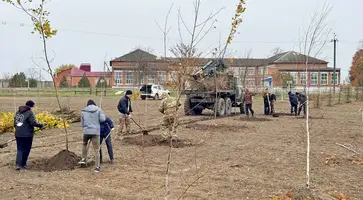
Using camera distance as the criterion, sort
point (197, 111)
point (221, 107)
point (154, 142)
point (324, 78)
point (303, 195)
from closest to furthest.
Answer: point (303, 195), point (154, 142), point (221, 107), point (197, 111), point (324, 78)

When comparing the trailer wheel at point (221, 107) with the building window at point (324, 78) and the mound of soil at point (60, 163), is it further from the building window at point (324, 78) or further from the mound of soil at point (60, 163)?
the building window at point (324, 78)

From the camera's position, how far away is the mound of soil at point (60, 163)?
355 inches

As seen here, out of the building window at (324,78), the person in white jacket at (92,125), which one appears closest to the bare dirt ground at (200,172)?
the person in white jacket at (92,125)

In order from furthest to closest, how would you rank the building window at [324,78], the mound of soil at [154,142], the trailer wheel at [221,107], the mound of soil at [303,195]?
the building window at [324,78], the trailer wheel at [221,107], the mound of soil at [154,142], the mound of soil at [303,195]

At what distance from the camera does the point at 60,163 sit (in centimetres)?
917

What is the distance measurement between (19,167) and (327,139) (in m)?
9.58

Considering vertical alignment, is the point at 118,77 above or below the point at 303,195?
above

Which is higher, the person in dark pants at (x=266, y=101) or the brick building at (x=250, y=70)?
the brick building at (x=250, y=70)

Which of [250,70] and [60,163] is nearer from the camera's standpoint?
[60,163]

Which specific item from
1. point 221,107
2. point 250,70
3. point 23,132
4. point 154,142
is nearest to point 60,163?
point 23,132

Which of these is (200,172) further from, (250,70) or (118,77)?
(118,77)

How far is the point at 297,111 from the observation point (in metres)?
25.8

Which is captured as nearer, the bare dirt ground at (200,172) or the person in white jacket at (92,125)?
the bare dirt ground at (200,172)

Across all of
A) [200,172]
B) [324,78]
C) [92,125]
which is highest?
[324,78]
